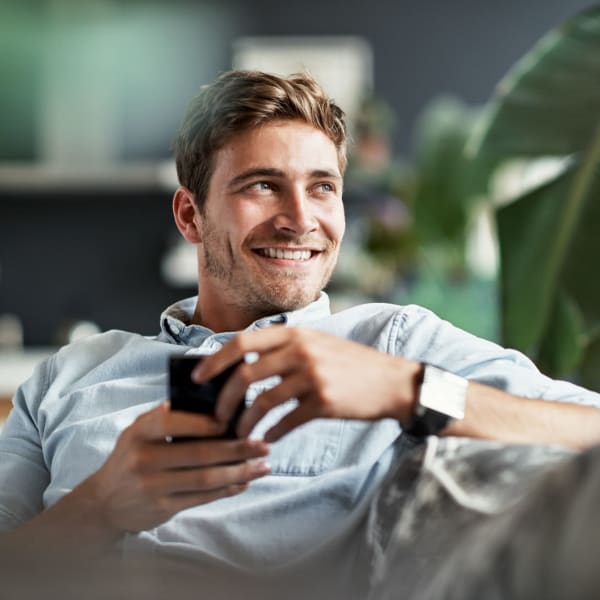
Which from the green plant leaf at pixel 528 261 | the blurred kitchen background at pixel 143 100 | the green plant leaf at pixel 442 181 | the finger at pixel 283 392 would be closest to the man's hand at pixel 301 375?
the finger at pixel 283 392

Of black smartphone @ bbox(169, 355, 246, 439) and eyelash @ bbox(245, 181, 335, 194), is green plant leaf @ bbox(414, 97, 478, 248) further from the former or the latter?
black smartphone @ bbox(169, 355, 246, 439)

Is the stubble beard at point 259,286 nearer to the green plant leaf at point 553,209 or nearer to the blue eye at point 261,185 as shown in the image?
the blue eye at point 261,185

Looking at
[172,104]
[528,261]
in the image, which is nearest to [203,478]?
[528,261]

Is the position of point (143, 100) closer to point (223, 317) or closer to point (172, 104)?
point (172, 104)

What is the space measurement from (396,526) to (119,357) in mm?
540

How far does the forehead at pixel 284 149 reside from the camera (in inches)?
51.9

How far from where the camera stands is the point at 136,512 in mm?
1042

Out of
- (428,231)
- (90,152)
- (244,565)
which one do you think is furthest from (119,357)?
(90,152)

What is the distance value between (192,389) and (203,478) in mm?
104

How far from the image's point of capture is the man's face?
1.32m

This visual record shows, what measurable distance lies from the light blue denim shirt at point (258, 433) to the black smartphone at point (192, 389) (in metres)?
0.28

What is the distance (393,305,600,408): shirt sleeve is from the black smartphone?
37cm

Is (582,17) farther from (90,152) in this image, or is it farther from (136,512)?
(90,152)

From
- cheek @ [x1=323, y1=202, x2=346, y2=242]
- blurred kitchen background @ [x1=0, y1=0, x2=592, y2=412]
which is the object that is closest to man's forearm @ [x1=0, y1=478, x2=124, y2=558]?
cheek @ [x1=323, y1=202, x2=346, y2=242]
